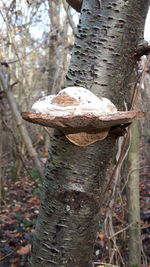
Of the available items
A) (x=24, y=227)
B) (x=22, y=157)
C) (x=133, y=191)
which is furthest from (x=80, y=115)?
(x=22, y=157)

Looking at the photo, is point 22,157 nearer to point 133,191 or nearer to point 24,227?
point 24,227

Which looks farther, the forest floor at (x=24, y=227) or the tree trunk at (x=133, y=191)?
the forest floor at (x=24, y=227)

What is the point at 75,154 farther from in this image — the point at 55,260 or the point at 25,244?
the point at 25,244

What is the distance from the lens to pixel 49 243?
98 centimetres

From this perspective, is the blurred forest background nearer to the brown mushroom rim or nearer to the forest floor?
the forest floor

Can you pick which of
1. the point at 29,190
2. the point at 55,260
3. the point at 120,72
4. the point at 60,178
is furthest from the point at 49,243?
the point at 29,190

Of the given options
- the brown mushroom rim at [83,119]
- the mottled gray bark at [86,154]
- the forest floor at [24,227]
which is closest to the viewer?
the brown mushroom rim at [83,119]

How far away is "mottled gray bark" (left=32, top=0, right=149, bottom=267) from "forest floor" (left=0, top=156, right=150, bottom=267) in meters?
0.97

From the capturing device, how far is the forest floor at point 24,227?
2.90 metres

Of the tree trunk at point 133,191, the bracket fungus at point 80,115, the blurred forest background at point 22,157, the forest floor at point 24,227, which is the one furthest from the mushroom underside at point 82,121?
the tree trunk at point 133,191

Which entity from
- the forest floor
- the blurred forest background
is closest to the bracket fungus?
the blurred forest background

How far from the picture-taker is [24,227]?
363 cm

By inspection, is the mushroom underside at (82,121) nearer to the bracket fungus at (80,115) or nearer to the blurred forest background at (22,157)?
the bracket fungus at (80,115)

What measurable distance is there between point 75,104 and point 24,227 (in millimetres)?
3088
